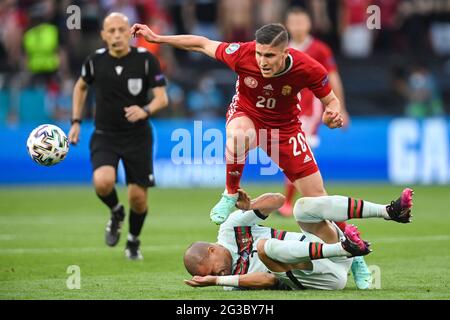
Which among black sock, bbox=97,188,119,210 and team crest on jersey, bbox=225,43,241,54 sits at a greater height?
team crest on jersey, bbox=225,43,241,54

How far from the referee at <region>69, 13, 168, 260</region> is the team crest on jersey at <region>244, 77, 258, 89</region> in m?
2.21

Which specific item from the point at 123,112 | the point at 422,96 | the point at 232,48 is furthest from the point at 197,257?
the point at 422,96

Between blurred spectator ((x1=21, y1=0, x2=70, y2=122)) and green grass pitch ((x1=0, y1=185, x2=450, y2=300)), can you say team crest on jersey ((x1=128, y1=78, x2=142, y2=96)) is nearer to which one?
green grass pitch ((x1=0, y1=185, x2=450, y2=300))

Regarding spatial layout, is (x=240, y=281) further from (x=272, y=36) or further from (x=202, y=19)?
(x=202, y=19)

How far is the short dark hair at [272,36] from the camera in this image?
940 centimetres

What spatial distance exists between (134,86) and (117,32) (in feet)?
2.28

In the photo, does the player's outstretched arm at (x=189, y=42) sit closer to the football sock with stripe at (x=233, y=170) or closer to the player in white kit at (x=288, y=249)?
the football sock with stripe at (x=233, y=170)

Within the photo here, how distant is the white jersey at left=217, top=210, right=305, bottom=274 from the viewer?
897 cm

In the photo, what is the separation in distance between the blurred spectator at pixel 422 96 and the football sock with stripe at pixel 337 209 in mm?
13750

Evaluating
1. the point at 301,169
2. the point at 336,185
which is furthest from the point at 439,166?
the point at 301,169

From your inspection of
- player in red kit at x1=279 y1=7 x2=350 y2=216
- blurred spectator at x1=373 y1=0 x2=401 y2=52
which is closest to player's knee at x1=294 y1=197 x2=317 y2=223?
player in red kit at x1=279 y1=7 x2=350 y2=216

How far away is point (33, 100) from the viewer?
2152 centimetres

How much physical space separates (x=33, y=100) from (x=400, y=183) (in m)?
7.92
